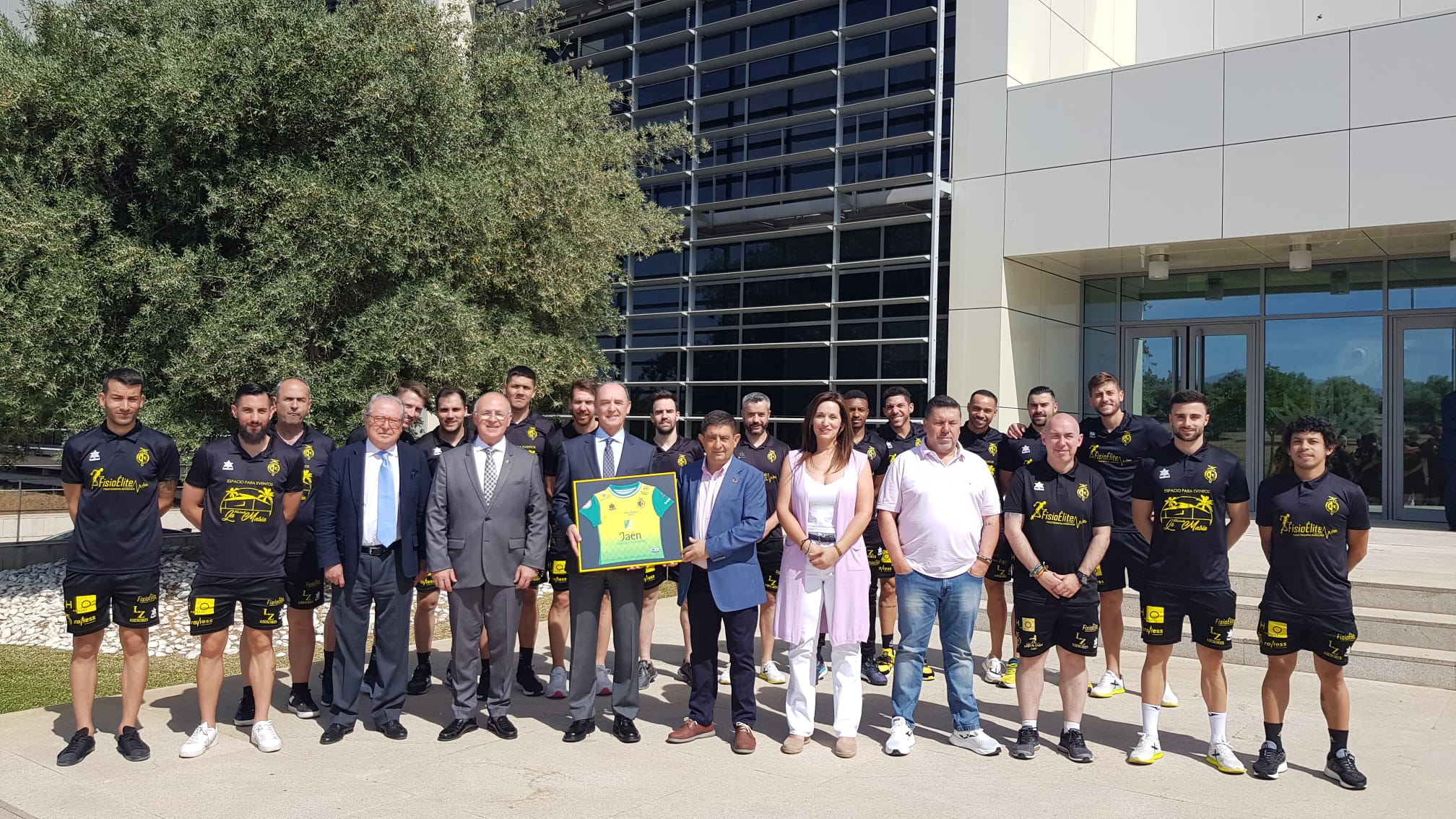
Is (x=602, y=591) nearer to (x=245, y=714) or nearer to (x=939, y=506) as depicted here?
(x=939, y=506)

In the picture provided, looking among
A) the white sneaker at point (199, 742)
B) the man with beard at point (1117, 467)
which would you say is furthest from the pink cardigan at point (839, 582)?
the white sneaker at point (199, 742)

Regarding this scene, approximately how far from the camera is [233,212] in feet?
33.8

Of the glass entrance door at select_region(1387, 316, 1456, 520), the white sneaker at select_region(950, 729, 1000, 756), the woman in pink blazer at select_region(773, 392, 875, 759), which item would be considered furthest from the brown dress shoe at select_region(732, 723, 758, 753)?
the glass entrance door at select_region(1387, 316, 1456, 520)

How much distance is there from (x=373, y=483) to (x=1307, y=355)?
42.0ft

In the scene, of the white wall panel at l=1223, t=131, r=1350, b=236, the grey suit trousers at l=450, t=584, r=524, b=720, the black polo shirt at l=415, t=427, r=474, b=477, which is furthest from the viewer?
the white wall panel at l=1223, t=131, r=1350, b=236

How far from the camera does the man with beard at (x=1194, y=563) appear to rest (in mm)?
5559

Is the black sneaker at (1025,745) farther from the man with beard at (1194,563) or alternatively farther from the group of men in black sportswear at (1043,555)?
the man with beard at (1194,563)

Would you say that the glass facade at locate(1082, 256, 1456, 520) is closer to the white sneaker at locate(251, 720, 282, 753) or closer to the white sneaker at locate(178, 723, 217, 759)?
the white sneaker at locate(251, 720, 282, 753)

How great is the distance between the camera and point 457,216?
10.5m

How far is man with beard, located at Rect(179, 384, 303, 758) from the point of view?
567cm

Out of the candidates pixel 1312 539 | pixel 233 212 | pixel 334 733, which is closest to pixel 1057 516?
pixel 1312 539

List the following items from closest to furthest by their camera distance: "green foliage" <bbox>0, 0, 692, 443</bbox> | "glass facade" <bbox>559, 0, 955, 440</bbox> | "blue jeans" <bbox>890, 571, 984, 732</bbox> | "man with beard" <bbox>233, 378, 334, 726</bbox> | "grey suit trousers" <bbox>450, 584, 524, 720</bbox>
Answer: "blue jeans" <bbox>890, 571, 984, 732</bbox>
"grey suit trousers" <bbox>450, 584, 524, 720</bbox>
"man with beard" <bbox>233, 378, 334, 726</bbox>
"green foliage" <bbox>0, 0, 692, 443</bbox>
"glass facade" <bbox>559, 0, 955, 440</bbox>

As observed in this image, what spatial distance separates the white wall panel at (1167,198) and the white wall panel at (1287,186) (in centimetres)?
14

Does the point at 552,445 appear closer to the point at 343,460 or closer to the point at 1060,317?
the point at 343,460
